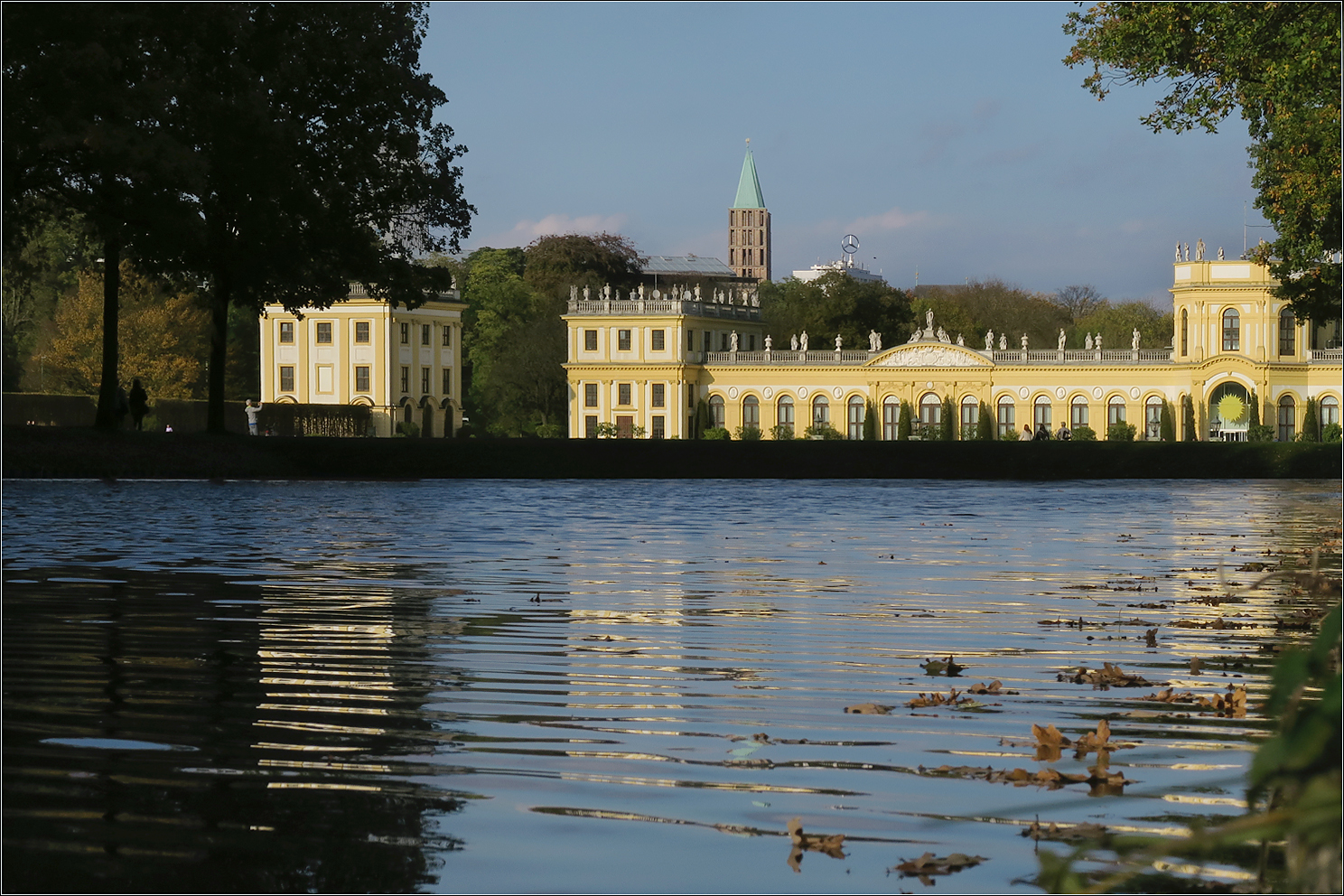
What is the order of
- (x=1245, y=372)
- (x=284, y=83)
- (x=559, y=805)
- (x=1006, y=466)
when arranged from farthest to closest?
(x=1245, y=372) < (x=1006, y=466) < (x=284, y=83) < (x=559, y=805)

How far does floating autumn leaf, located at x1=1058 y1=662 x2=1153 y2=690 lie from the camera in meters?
7.42

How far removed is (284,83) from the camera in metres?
35.5

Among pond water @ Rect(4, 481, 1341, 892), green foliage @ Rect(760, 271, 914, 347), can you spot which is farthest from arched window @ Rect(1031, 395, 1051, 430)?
pond water @ Rect(4, 481, 1341, 892)

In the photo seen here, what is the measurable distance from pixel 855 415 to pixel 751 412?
6797mm

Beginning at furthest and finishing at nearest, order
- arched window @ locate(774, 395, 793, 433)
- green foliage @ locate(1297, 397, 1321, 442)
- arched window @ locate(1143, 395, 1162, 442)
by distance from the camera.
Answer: arched window @ locate(774, 395, 793, 433), arched window @ locate(1143, 395, 1162, 442), green foliage @ locate(1297, 397, 1321, 442)

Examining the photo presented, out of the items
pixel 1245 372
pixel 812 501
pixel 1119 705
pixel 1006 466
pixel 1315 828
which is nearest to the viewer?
pixel 1315 828

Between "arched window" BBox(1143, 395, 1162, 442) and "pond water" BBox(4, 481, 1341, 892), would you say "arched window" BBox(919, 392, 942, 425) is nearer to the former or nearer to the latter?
"arched window" BBox(1143, 395, 1162, 442)

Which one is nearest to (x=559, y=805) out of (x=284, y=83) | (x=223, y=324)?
(x=284, y=83)

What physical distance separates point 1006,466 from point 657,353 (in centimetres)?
5680

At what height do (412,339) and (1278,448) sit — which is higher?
(412,339)

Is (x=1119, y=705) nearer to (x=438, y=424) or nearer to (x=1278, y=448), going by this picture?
(x=1278, y=448)

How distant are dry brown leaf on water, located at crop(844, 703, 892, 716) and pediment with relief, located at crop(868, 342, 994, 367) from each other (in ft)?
289

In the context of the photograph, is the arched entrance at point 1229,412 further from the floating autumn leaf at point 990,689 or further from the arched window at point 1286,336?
the floating autumn leaf at point 990,689

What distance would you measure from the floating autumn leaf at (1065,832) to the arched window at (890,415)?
90.7 m
